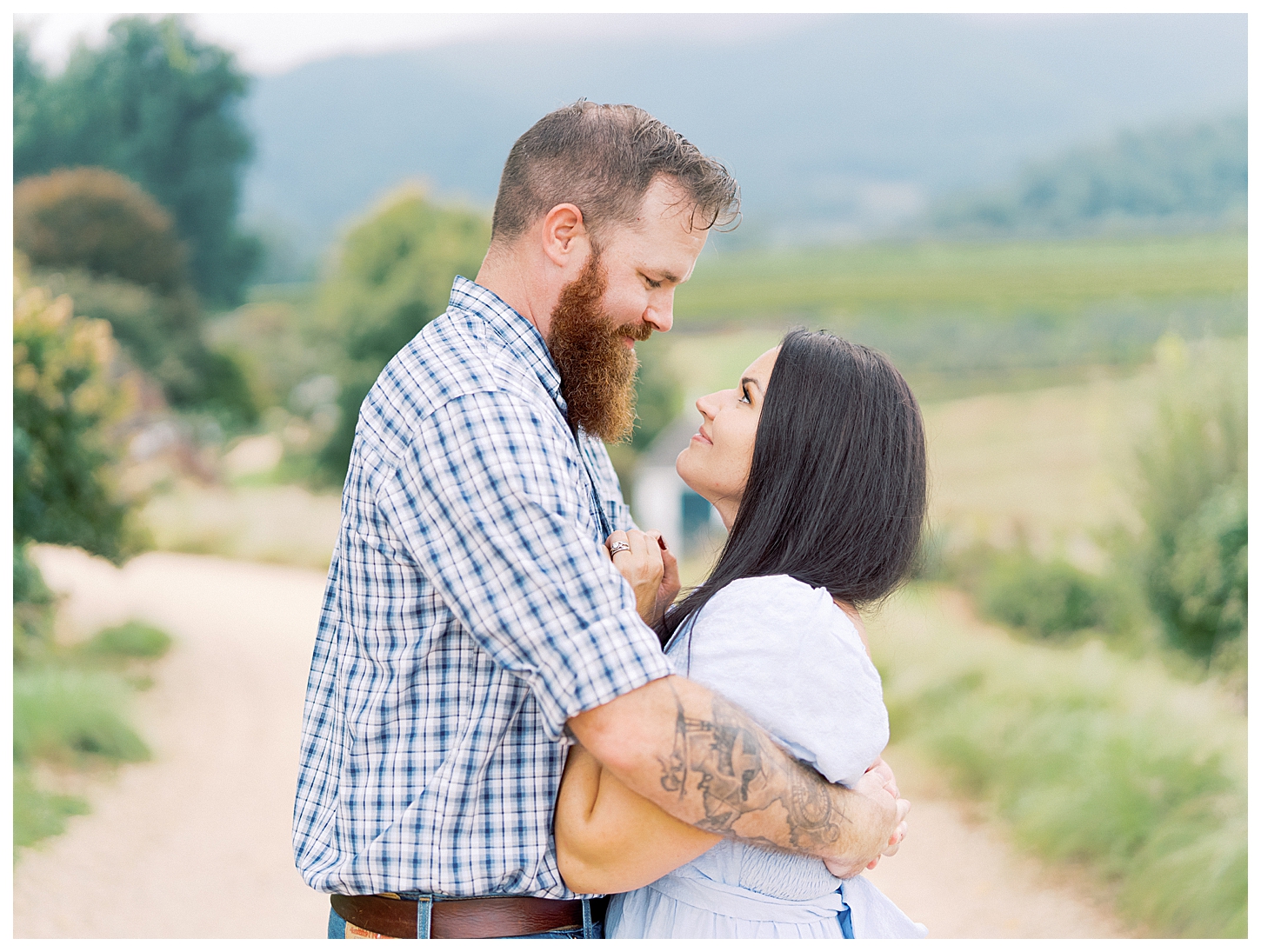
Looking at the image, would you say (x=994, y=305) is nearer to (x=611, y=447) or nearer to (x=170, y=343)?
(x=611, y=447)

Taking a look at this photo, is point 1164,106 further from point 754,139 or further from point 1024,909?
point 1024,909

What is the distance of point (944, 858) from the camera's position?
6.41 meters

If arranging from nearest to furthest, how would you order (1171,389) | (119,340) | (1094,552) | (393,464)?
(393,464)
(1171,389)
(1094,552)
(119,340)

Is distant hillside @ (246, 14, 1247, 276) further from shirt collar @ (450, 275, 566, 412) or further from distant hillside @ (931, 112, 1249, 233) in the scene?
shirt collar @ (450, 275, 566, 412)

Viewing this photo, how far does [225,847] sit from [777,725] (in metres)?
6.25

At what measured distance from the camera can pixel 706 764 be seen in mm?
1470

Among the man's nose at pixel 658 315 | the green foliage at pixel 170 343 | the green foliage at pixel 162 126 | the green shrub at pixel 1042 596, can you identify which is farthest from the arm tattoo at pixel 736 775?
the green foliage at pixel 170 343

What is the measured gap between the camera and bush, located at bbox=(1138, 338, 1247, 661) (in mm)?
6504

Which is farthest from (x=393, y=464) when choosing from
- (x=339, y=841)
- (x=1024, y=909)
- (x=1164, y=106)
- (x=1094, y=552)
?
(x=1164, y=106)

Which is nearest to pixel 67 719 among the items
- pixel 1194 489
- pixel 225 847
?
pixel 225 847

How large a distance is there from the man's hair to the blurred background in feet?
0.76

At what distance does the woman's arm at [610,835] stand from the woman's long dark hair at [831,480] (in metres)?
0.38

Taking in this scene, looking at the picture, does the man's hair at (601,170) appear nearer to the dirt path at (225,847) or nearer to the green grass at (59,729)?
the dirt path at (225,847)

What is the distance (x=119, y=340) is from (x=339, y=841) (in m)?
12.5
